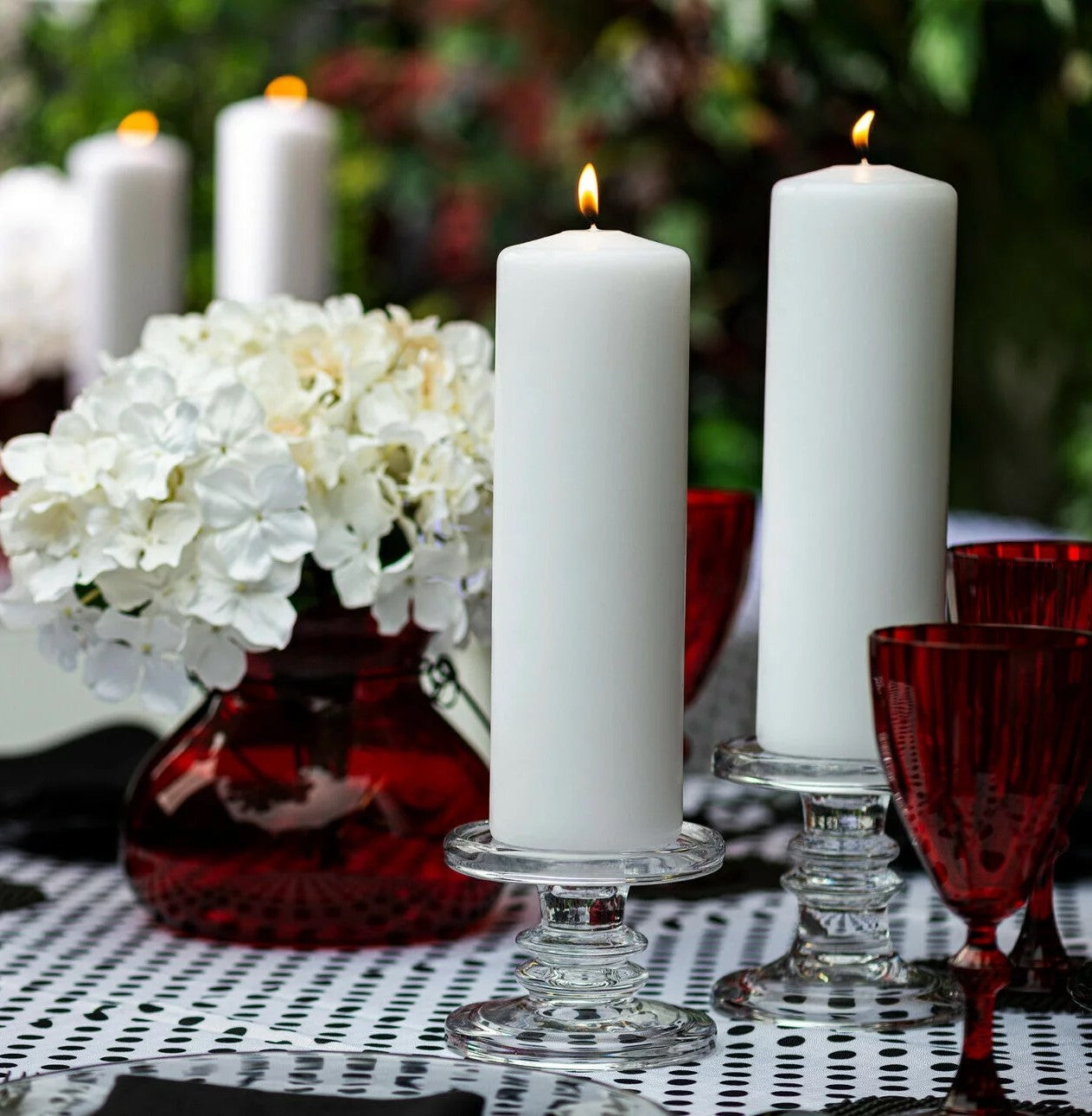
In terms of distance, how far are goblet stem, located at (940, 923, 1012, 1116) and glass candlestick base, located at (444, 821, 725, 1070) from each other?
0.13 meters

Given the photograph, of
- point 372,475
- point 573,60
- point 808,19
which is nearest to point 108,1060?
point 372,475

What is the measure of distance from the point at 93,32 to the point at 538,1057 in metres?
4.51

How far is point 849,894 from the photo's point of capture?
0.89 metres

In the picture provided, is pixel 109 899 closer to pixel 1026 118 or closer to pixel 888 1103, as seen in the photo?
pixel 888 1103

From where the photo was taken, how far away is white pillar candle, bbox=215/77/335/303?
6.20ft

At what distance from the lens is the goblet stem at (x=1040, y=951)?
919 mm

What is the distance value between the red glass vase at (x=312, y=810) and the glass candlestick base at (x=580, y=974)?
0.16m

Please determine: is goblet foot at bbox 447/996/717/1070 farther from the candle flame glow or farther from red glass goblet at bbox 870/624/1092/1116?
the candle flame glow

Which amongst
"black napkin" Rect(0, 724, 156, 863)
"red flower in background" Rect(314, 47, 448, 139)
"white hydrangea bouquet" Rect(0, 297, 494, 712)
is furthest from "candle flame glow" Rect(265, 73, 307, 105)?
"red flower in background" Rect(314, 47, 448, 139)

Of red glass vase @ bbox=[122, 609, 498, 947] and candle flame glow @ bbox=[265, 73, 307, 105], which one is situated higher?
candle flame glow @ bbox=[265, 73, 307, 105]

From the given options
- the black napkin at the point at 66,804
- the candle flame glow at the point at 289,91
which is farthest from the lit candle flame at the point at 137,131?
the black napkin at the point at 66,804

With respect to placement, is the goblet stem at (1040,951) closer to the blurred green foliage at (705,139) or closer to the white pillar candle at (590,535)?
the white pillar candle at (590,535)

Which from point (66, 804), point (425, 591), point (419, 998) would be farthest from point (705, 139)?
point (419, 998)

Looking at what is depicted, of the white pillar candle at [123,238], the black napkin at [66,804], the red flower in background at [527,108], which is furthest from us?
the red flower in background at [527,108]
